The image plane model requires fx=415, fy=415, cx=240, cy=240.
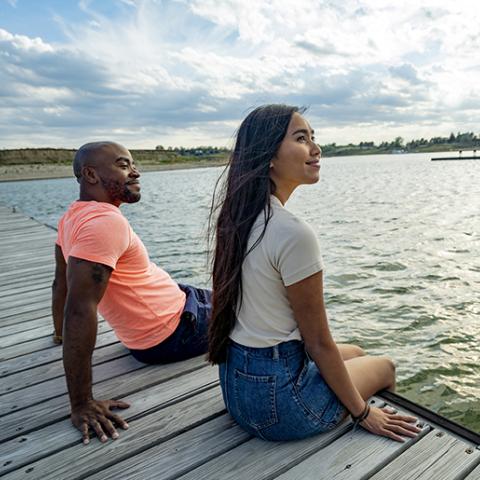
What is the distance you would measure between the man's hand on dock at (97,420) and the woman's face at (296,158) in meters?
1.60

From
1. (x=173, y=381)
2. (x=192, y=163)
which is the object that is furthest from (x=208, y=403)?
(x=192, y=163)

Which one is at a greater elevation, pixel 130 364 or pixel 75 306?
pixel 75 306

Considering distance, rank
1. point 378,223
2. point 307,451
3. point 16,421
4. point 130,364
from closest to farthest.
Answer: point 307,451, point 16,421, point 130,364, point 378,223

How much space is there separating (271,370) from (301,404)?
233mm

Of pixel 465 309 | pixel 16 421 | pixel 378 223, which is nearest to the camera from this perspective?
pixel 16 421

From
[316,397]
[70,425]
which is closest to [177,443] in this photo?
[70,425]

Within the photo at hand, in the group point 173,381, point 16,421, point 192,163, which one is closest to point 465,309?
point 173,381

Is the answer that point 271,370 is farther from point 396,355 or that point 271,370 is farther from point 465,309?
point 465,309

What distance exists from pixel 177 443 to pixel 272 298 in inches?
39.5

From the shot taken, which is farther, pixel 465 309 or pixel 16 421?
pixel 465 309

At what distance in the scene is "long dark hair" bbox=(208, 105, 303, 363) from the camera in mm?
1900

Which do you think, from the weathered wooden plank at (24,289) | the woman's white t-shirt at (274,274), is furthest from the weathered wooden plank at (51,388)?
the weathered wooden plank at (24,289)

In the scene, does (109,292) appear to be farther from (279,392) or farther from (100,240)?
(279,392)

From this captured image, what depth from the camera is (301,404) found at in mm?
1965
